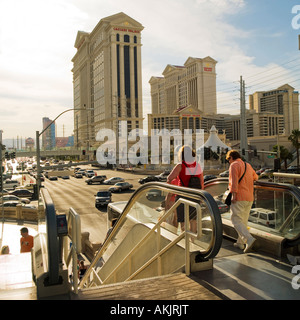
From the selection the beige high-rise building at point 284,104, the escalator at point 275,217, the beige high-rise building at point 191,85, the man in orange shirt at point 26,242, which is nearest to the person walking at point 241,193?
the escalator at point 275,217

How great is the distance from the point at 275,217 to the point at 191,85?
17119 cm

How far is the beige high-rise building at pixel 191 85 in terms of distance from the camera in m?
163

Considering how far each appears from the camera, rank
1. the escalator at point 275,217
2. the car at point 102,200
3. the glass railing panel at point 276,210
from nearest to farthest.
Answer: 1. the escalator at point 275,217
2. the glass railing panel at point 276,210
3. the car at point 102,200

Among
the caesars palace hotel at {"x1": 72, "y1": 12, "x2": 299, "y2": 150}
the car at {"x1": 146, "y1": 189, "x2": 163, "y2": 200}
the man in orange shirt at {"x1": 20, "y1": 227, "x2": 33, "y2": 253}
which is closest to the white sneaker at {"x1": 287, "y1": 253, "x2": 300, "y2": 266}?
the car at {"x1": 146, "y1": 189, "x2": 163, "y2": 200}

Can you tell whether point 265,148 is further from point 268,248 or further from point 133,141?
point 268,248

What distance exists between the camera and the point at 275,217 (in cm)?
491

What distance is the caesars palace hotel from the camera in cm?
12506

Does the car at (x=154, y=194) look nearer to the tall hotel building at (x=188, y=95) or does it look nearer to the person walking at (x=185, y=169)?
the person walking at (x=185, y=169)

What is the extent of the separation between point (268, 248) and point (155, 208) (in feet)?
5.86

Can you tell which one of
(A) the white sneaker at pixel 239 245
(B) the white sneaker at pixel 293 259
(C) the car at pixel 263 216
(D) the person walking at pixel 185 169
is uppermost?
(D) the person walking at pixel 185 169

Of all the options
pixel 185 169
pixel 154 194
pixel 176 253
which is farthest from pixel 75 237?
pixel 185 169

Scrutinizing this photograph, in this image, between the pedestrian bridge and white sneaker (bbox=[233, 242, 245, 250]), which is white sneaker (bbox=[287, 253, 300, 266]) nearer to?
the pedestrian bridge
